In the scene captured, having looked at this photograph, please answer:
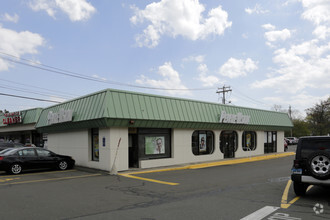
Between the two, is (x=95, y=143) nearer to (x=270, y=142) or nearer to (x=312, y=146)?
(x=312, y=146)

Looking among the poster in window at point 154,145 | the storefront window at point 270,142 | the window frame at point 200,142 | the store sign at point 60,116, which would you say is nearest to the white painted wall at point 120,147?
the poster in window at point 154,145

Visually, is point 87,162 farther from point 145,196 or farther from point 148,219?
point 148,219

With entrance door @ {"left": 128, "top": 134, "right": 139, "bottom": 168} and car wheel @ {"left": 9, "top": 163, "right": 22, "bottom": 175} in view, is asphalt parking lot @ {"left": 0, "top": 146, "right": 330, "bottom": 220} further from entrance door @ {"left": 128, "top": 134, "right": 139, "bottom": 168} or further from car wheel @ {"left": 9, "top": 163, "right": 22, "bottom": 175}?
entrance door @ {"left": 128, "top": 134, "right": 139, "bottom": 168}

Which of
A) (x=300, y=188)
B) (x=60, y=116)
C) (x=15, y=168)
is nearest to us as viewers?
(x=300, y=188)

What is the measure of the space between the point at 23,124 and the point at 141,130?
63.9ft

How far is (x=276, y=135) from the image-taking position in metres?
30.7

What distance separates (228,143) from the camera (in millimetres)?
23438

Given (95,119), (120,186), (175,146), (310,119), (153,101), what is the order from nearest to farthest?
(120,186), (95,119), (153,101), (175,146), (310,119)

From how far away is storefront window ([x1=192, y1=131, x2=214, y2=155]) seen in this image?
791 inches

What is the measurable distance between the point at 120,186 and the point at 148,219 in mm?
4704

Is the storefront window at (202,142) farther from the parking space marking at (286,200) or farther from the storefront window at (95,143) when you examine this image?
the parking space marking at (286,200)

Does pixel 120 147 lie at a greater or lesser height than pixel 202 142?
greater

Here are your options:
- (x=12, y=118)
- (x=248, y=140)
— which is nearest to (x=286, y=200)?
(x=248, y=140)

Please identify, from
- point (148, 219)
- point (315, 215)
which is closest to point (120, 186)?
point (148, 219)
